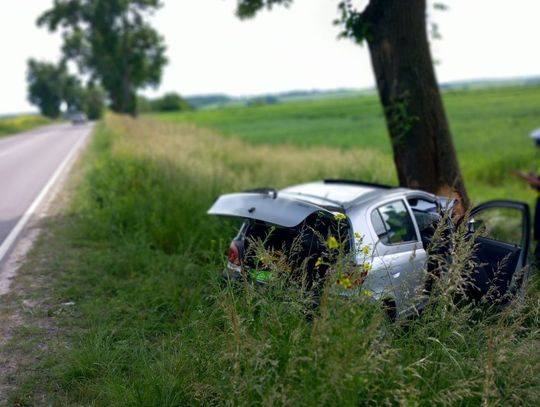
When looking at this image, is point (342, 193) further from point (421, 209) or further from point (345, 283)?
point (345, 283)

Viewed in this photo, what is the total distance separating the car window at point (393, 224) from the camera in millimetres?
5141

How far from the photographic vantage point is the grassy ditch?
3.07m

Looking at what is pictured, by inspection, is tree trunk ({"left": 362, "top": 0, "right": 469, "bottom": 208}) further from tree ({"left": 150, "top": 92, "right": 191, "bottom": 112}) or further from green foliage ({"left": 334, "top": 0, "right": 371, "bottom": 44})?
tree ({"left": 150, "top": 92, "right": 191, "bottom": 112})

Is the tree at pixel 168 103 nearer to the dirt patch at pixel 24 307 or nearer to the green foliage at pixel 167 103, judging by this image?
the green foliage at pixel 167 103

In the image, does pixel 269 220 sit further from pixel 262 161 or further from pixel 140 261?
pixel 262 161

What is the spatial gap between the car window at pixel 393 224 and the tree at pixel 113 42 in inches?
1705

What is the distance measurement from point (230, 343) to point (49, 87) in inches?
4124

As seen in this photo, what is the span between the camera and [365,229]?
4871mm

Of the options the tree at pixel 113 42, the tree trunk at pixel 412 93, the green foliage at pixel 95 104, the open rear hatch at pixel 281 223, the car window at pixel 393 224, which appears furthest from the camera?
the green foliage at pixel 95 104

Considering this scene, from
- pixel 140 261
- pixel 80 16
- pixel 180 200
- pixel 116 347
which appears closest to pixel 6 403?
pixel 116 347

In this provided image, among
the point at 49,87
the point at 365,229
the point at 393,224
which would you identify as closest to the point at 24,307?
the point at 365,229

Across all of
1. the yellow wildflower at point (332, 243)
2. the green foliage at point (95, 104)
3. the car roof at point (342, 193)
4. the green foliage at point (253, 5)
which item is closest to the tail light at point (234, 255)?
the car roof at point (342, 193)

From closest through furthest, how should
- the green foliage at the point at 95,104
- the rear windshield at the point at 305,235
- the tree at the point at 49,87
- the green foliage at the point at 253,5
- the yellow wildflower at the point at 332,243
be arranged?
the yellow wildflower at the point at 332,243 < the rear windshield at the point at 305,235 < the green foliage at the point at 253,5 < the green foliage at the point at 95,104 < the tree at the point at 49,87

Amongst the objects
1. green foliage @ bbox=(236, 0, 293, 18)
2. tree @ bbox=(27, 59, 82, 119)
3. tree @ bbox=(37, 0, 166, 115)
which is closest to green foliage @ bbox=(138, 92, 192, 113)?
tree @ bbox=(27, 59, 82, 119)
